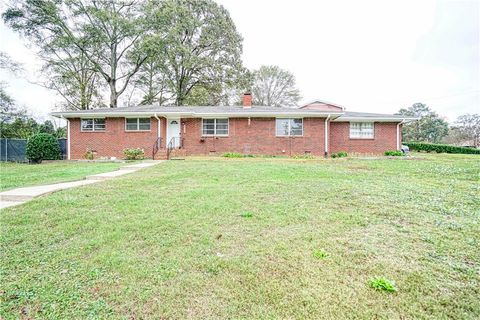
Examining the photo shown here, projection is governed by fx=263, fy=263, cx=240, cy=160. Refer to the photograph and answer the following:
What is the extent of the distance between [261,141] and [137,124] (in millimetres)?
7951

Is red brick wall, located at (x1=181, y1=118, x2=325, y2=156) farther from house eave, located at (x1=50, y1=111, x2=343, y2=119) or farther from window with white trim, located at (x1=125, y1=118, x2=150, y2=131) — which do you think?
window with white trim, located at (x1=125, y1=118, x2=150, y2=131)

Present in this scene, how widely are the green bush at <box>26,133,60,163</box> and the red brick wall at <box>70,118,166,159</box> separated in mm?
1048

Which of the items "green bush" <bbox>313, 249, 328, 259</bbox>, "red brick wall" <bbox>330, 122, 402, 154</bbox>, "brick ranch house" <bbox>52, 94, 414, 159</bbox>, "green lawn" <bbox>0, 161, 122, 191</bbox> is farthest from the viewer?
"red brick wall" <bbox>330, 122, 402, 154</bbox>

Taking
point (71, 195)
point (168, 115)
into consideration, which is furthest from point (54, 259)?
point (168, 115)

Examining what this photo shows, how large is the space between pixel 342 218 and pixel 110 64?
26929mm

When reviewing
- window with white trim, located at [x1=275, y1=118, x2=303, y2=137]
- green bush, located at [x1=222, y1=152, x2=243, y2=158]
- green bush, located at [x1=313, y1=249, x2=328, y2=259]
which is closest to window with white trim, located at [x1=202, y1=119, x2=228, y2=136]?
green bush, located at [x1=222, y1=152, x2=243, y2=158]

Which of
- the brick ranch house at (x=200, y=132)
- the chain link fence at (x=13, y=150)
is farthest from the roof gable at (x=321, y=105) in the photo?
the chain link fence at (x=13, y=150)

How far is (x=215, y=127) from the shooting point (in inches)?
662

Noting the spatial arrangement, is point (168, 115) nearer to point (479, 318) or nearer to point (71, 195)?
point (71, 195)

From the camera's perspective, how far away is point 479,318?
72.5 inches

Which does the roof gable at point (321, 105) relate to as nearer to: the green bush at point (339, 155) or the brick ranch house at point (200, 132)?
the brick ranch house at point (200, 132)

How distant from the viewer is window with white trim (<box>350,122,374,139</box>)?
17516mm

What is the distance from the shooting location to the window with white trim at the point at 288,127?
16672 millimetres

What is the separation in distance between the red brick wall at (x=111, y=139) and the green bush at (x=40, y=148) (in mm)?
1048
